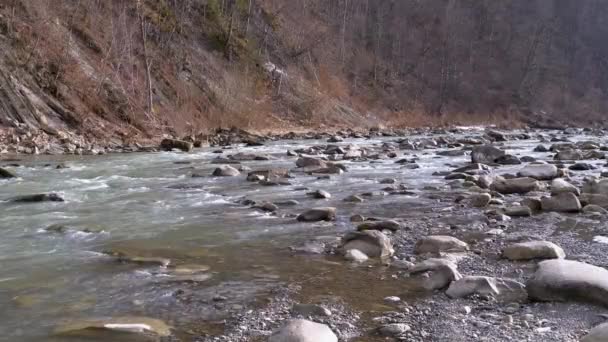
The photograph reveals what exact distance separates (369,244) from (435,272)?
3.86 ft

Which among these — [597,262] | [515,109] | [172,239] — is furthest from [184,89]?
[515,109]

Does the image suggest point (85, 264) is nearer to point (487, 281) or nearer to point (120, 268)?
point (120, 268)

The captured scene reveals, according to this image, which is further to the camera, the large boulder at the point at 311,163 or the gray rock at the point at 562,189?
the large boulder at the point at 311,163

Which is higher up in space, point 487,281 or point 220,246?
point 487,281

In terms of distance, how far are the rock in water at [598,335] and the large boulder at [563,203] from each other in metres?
5.01

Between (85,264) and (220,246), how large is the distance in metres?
1.44

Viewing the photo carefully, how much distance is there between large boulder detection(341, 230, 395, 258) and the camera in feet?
20.2

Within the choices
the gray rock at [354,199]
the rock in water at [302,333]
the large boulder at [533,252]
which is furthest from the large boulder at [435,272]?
the gray rock at [354,199]

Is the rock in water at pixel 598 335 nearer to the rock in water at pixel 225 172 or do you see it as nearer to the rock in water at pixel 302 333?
the rock in water at pixel 302 333

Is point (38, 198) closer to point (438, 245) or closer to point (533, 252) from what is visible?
point (438, 245)

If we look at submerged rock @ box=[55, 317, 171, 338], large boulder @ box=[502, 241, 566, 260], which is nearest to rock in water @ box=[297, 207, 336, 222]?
large boulder @ box=[502, 241, 566, 260]

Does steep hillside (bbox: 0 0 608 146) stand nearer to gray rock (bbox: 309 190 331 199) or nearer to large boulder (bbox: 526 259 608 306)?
gray rock (bbox: 309 190 331 199)

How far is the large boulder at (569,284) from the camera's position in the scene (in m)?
4.49

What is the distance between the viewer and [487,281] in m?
4.85
